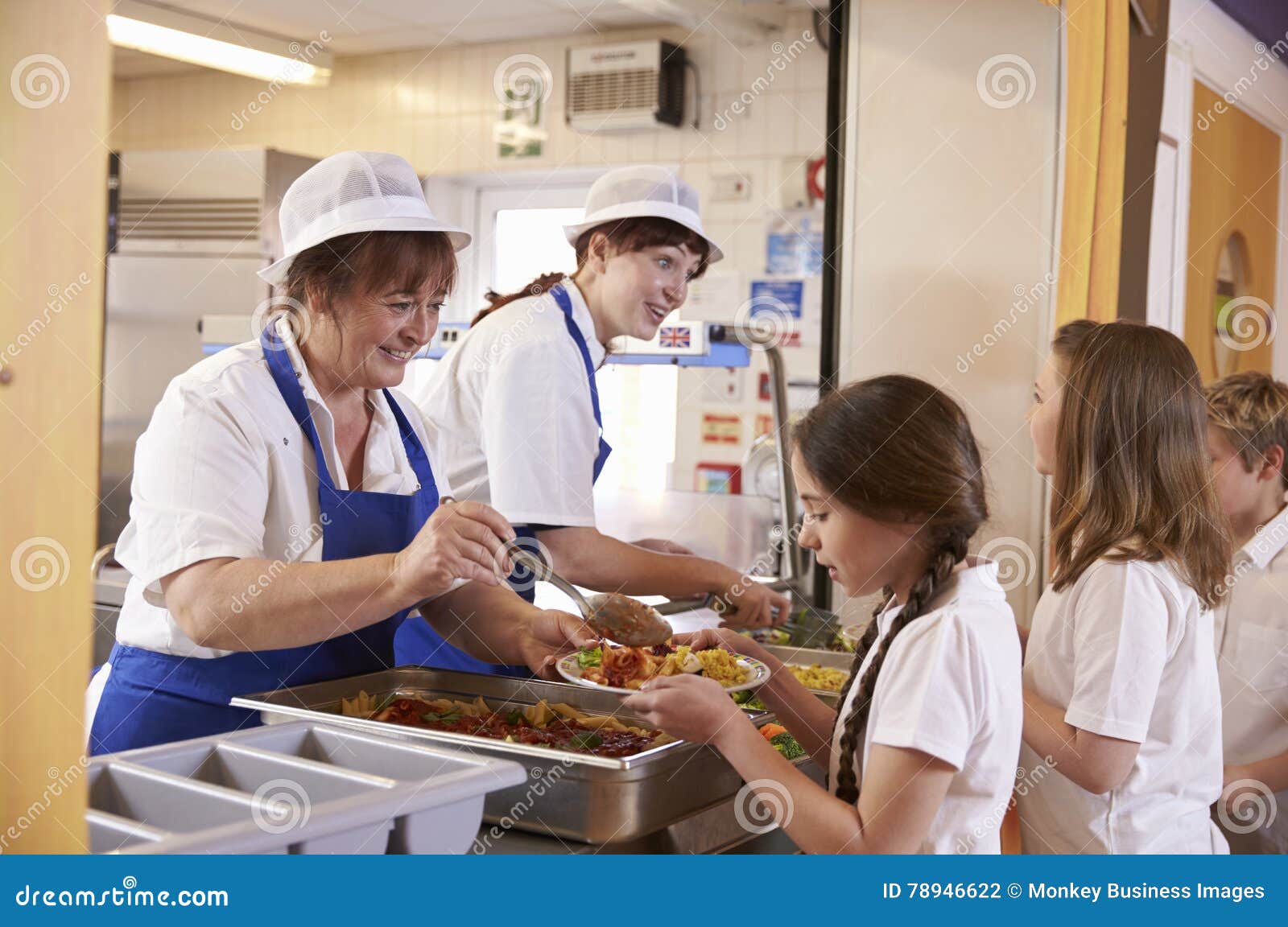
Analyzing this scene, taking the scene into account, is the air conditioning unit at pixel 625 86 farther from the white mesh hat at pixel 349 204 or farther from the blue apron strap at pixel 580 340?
the white mesh hat at pixel 349 204

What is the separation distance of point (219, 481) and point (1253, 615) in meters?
1.88

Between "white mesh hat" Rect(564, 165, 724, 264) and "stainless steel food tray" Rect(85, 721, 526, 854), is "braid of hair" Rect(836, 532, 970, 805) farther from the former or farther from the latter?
"white mesh hat" Rect(564, 165, 724, 264)

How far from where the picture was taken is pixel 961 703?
1.35 metres

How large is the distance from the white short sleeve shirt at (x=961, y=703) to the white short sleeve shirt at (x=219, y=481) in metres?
0.87

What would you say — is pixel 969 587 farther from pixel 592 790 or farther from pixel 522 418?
pixel 522 418

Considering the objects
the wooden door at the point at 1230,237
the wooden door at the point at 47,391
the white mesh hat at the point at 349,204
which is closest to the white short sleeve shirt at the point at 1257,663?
the white mesh hat at the point at 349,204

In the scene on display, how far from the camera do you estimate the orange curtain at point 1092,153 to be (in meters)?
3.25

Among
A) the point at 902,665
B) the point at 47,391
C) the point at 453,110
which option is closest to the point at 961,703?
the point at 902,665

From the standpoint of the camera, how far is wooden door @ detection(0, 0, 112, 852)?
952 millimetres

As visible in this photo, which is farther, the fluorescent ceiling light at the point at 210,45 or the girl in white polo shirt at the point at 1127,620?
the fluorescent ceiling light at the point at 210,45

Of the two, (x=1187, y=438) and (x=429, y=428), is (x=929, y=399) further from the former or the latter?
(x=429, y=428)

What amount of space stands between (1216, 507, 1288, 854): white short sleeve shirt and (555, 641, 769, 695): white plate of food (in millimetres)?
1045

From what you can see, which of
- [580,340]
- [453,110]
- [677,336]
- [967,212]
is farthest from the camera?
[453,110]
